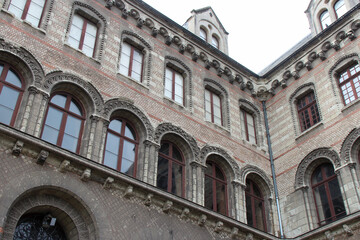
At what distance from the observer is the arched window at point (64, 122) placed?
12.7 m

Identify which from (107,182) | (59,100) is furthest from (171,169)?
(59,100)

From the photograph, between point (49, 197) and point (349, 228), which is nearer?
point (49, 197)

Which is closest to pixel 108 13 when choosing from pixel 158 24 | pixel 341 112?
pixel 158 24

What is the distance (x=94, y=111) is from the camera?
13.7 meters

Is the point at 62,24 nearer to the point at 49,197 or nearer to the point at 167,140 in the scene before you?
the point at 167,140

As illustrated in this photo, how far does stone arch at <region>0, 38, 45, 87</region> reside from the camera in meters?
12.8

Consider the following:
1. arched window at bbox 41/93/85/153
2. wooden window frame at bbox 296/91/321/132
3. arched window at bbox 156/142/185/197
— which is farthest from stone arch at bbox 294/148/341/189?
arched window at bbox 41/93/85/153

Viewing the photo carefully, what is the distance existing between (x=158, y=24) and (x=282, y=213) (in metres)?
8.73

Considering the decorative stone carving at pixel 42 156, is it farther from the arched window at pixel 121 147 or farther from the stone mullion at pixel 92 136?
the arched window at pixel 121 147

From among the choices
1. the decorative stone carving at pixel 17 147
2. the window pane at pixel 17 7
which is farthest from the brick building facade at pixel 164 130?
the window pane at pixel 17 7

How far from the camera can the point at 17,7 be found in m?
14.3

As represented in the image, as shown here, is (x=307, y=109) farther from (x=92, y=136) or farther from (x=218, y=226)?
(x=92, y=136)

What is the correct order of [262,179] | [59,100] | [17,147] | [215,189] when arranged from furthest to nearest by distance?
[262,179] < [215,189] < [59,100] < [17,147]

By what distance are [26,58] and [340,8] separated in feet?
46.5
